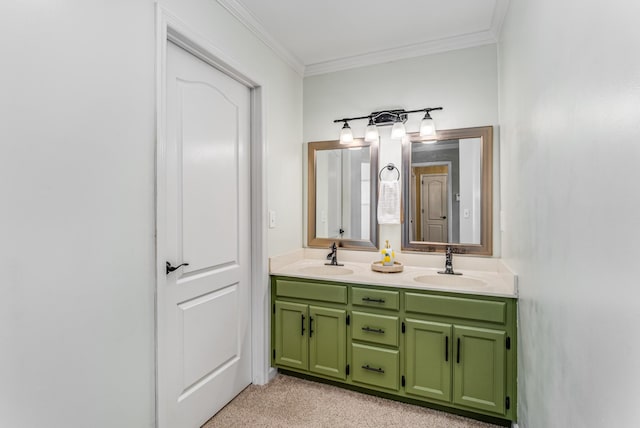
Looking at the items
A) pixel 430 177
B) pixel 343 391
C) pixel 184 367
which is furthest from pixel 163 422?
pixel 430 177

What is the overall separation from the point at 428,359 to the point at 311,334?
2.69ft

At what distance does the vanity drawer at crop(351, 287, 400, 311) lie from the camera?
2152 mm

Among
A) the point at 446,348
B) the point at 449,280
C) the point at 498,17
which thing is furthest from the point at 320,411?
the point at 498,17

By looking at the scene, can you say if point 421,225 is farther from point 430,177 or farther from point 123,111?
point 123,111

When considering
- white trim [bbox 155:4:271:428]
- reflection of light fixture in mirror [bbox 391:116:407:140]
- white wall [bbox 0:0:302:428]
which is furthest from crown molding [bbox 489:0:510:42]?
white wall [bbox 0:0:302:428]

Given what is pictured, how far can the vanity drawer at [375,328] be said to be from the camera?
215 cm

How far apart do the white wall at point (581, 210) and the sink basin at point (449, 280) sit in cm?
70

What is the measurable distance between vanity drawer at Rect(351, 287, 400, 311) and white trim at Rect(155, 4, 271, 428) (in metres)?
0.69

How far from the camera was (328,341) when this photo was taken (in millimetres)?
2330

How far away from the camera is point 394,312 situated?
2158mm

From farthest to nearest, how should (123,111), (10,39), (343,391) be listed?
(343,391) < (123,111) < (10,39)

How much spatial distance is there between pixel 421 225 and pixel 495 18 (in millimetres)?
1541

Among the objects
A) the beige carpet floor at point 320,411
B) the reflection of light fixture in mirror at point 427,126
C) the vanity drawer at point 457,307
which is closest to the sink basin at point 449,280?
the vanity drawer at point 457,307

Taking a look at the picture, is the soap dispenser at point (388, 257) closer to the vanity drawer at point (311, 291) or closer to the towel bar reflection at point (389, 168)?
the vanity drawer at point (311, 291)
